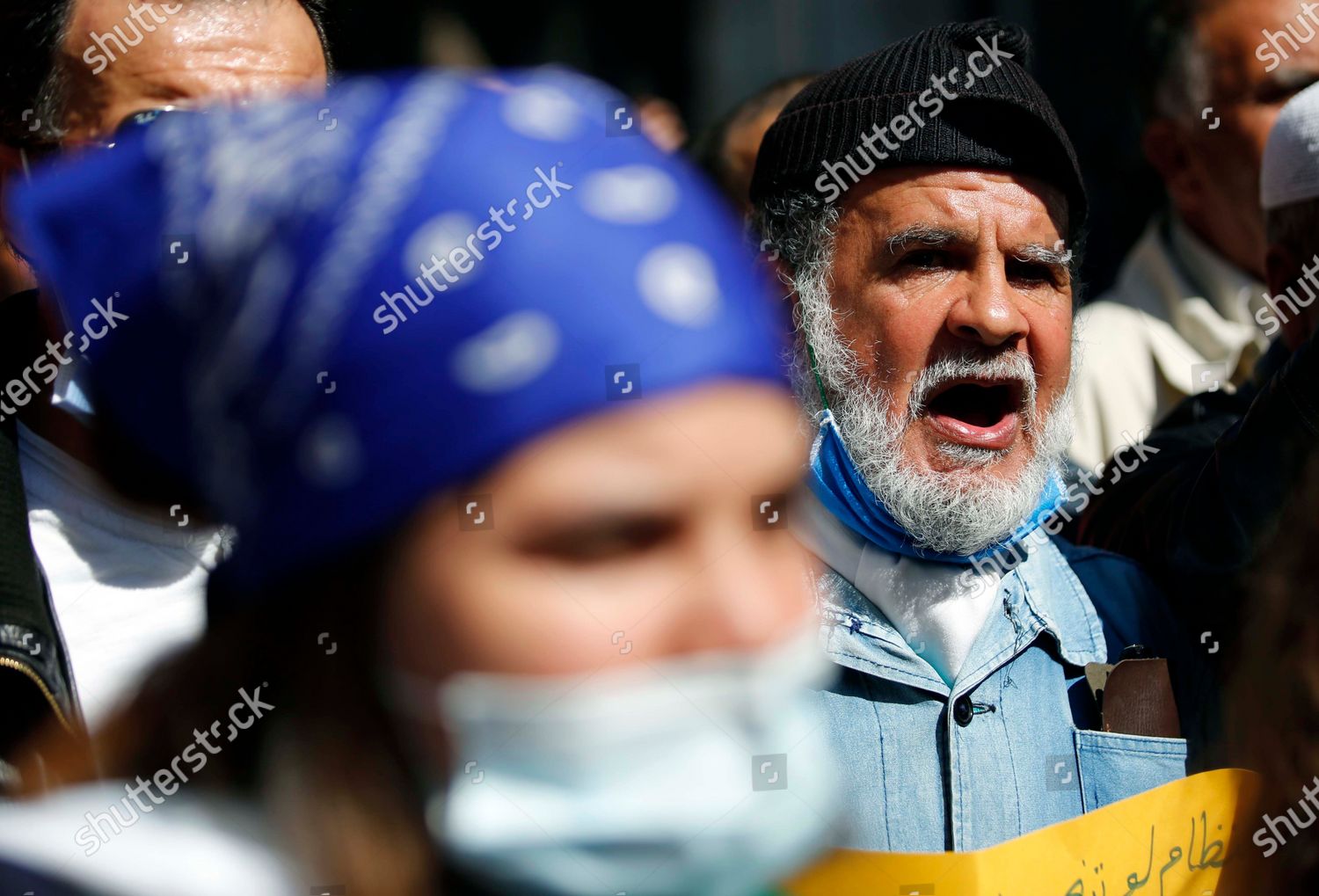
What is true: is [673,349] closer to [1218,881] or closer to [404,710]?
[404,710]

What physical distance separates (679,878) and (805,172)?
178 cm

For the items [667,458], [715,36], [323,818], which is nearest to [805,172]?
[667,458]

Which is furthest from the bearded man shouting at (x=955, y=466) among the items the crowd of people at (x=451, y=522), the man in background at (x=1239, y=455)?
the crowd of people at (x=451, y=522)

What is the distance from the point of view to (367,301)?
3.25ft

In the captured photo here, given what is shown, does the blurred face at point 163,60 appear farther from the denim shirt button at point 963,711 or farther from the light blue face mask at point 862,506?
the denim shirt button at point 963,711

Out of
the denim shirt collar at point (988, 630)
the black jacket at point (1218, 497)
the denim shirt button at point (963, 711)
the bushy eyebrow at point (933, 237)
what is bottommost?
the denim shirt button at point (963, 711)

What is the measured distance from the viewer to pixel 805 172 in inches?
101

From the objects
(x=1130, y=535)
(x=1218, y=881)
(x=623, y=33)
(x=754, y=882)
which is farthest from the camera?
(x=623, y=33)

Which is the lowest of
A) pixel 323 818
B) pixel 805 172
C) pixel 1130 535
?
pixel 1130 535

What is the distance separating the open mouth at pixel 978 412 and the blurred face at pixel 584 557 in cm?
151

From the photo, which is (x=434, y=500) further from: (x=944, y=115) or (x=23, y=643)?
(x=944, y=115)

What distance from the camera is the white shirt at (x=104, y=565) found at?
5.75 feet

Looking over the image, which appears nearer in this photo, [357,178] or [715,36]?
[357,178]

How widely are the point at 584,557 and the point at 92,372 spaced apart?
46 centimetres
